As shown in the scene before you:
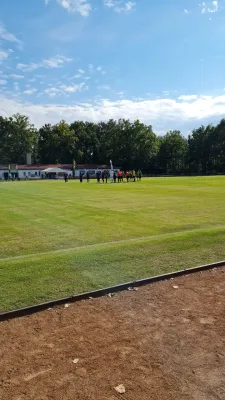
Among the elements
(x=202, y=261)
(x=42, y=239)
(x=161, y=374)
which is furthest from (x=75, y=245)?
(x=161, y=374)

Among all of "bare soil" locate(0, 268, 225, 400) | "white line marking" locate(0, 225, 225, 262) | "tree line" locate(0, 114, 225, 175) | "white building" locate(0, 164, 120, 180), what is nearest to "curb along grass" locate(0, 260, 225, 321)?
"bare soil" locate(0, 268, 225, 400)

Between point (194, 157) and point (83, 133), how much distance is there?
123ft

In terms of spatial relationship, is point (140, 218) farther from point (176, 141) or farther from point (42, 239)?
point (176, 141)

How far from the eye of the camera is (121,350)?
13.7 feet

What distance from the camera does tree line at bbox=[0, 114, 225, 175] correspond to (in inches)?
4195

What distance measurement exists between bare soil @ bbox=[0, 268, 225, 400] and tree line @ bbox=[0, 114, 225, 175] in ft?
336

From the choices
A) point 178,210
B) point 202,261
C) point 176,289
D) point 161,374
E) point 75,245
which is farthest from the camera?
point 178,210

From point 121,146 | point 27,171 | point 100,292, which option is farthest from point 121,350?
point 121,146

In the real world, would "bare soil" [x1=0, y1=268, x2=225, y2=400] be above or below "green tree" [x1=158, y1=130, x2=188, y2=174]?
below

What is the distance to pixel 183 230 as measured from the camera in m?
10.8

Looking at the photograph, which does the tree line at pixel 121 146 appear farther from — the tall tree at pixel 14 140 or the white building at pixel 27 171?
the white building at pixel 27 171

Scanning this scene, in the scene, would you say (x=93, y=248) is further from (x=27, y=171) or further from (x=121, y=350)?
(x=27, y=171)

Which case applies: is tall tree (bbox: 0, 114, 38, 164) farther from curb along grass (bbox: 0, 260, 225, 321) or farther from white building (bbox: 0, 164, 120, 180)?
curb along grass (bbox: 0, 260, 225, 321)

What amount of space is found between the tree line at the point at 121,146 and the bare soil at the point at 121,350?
102 m
